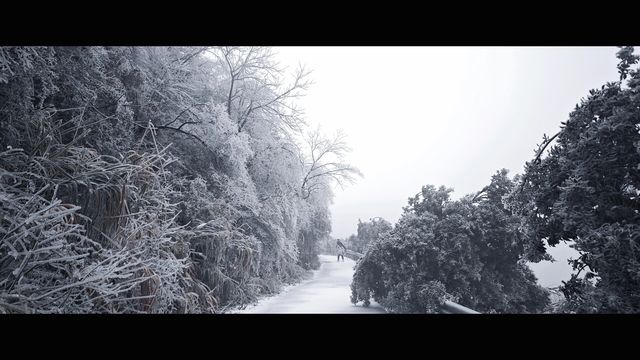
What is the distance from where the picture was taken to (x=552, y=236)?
11.8 ft

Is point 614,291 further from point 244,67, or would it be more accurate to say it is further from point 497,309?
point 244,67

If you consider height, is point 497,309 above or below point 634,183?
below

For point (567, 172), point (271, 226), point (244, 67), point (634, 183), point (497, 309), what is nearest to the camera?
point (634, 183)

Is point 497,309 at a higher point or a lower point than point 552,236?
lower

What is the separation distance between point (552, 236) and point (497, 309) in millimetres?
3210
